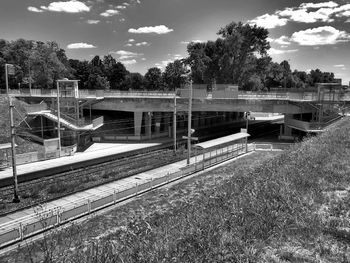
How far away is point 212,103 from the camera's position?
50250 millimetres

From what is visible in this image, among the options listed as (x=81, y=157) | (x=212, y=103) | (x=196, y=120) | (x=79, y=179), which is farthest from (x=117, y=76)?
(x=79, y=179)

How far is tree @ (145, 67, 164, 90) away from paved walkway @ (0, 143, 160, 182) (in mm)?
66065

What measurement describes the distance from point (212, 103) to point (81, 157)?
22.9 m

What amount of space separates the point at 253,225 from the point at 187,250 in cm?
141

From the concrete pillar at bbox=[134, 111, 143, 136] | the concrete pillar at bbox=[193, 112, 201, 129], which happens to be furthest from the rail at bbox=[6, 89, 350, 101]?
the concrete pillar at bbox=[193, 112, 201, 129]

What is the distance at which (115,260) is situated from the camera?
5.25m

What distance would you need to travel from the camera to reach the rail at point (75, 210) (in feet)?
52.1

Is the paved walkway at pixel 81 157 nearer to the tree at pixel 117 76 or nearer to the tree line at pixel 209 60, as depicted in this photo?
the tree line at pixel 209 60

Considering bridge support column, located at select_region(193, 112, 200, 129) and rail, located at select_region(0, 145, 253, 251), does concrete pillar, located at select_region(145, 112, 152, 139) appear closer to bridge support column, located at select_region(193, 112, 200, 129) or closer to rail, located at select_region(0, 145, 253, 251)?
bridge support column, located at select_region(193, 112, 200, 129)

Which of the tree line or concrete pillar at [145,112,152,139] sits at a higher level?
the tree line

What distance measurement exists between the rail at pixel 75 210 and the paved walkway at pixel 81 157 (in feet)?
34.9

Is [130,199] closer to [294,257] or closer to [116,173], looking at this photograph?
[116,173]

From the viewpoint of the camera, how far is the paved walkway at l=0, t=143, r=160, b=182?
31.3 m

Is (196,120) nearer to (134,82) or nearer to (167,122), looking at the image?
(167,122)
